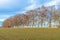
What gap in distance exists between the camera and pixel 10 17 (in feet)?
120

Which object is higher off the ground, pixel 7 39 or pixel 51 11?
pixel 51 11

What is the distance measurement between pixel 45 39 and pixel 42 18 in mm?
25137

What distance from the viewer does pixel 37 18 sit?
3350 centimetres

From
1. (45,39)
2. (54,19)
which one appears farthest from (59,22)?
(45,39)

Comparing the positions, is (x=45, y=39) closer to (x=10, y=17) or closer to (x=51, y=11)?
(x=51, y=11)

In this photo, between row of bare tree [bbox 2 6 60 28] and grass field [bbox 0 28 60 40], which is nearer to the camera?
grass field [bbox 0 28 60 40]

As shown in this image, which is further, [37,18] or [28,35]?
[37,18]

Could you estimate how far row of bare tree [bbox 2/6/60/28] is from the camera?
103 ft

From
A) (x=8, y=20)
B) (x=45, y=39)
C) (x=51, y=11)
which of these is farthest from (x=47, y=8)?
(x=45, y=39)

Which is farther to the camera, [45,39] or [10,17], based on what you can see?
[10,17]

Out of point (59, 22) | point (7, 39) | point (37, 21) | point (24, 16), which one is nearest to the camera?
point (7, 39)

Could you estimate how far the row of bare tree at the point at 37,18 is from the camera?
31375 millimetres

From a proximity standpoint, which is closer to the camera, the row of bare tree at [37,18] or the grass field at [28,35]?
the grass field at [28,35]

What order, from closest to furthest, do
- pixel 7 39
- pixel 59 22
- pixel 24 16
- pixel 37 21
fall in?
pixel 7 39
pixel 59 22
pixel 37 21
pixel 24 16
